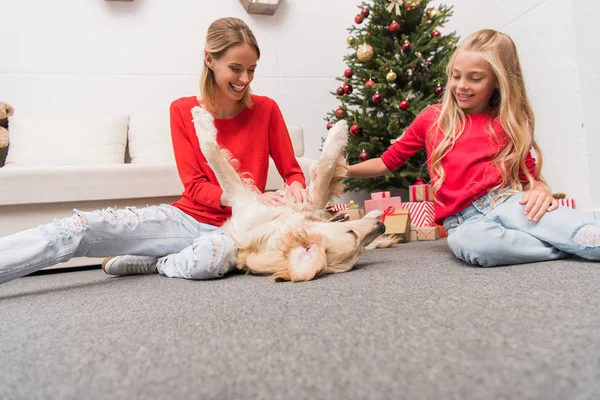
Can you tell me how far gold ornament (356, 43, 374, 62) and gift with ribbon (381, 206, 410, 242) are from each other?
112cm

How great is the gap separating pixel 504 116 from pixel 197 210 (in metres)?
1.30

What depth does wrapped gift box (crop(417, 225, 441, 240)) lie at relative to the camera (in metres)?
2.53

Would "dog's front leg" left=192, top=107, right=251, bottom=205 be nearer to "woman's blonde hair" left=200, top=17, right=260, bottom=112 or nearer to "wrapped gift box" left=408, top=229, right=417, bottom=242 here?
"woman's blonde hair" left=200, top=17, right=260, bottom=112

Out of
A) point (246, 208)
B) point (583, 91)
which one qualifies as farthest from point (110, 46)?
point (583, 91)

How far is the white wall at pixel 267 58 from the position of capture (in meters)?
2.52

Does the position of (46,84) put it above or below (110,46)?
below

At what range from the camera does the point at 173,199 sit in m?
2.51

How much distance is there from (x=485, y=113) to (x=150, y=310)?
1.48m

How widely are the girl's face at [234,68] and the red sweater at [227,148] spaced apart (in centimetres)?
18

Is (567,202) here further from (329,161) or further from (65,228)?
(65,228)

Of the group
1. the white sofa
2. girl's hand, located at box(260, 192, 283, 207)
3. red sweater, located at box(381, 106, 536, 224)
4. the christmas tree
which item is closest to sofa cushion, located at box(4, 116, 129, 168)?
the white sofa

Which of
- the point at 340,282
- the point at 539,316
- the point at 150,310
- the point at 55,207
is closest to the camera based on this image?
the point at 539,316

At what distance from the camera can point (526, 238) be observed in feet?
4.60

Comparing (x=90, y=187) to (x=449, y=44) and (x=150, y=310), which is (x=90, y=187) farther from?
(x=449, y=44)
